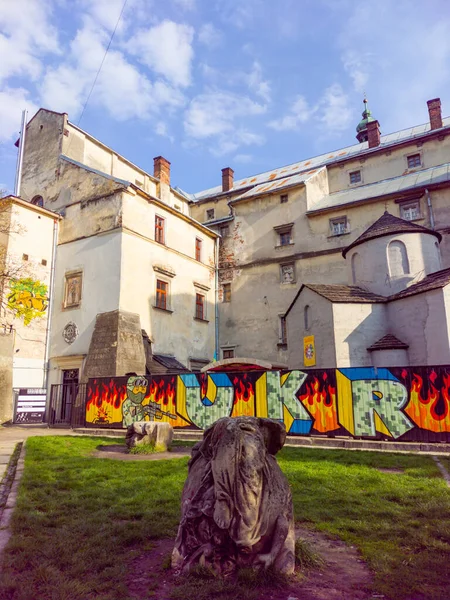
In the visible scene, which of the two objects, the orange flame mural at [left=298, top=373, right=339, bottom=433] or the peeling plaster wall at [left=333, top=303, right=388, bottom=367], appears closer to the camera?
the orange flame mural at [left=298, top=373, right=339, bottom=433]

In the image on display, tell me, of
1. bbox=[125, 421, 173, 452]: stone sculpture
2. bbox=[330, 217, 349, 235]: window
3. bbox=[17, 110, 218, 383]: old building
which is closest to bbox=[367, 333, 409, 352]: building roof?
bbox=[17, 110, 218, 383]: old building

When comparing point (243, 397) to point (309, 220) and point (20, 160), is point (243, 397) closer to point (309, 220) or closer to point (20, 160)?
point (309, 220)

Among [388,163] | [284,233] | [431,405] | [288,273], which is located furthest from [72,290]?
[388,163]

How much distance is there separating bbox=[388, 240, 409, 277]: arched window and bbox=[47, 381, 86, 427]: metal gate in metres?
16.1

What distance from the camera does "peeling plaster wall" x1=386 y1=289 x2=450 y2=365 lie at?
55.6 ft

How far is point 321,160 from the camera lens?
38531 millimetres

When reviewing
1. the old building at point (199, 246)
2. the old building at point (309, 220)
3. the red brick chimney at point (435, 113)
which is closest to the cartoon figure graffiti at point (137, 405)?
the old building at point (199, 246)

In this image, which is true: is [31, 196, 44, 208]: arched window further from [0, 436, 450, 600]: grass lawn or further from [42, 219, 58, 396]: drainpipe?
[0, 436, 450, 600]: grass lawn

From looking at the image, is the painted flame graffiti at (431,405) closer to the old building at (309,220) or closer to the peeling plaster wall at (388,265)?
the peeling plaster wall at (388,265)

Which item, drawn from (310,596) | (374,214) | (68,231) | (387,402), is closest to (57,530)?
(310,596)

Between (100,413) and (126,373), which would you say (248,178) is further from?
(100,413)

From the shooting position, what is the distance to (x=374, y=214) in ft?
92.0

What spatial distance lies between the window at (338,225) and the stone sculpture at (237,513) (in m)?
26.8

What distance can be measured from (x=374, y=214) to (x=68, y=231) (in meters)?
19.3
